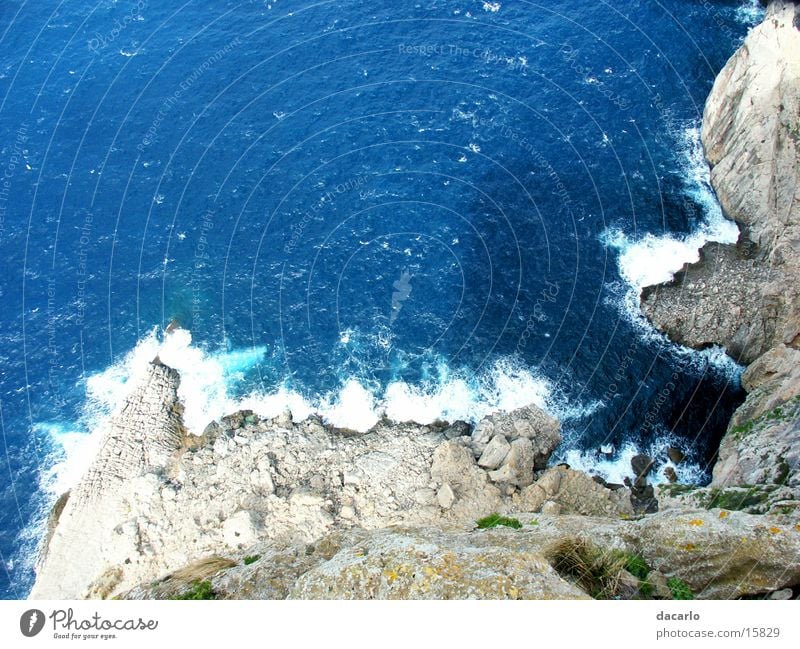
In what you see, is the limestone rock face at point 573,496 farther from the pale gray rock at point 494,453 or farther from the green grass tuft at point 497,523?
the green grass tuft at point 497,523

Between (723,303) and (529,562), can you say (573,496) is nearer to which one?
(723,303)

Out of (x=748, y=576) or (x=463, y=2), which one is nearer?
(x=748, y=576)

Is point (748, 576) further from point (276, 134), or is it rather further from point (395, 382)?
point (276, 134)

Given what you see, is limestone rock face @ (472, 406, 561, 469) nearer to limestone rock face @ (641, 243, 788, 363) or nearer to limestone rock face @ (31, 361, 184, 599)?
limestone rock face @ (641, 243, 788, 363)

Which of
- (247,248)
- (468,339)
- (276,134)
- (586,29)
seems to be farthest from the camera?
(586,29)

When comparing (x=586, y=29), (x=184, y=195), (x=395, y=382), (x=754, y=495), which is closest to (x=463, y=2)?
(x=586, y=29)

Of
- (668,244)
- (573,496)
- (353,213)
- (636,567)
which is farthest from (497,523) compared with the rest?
(353,213)

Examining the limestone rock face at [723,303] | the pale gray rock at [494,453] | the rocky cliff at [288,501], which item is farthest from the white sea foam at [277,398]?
the limestone rock face at [723,303]
